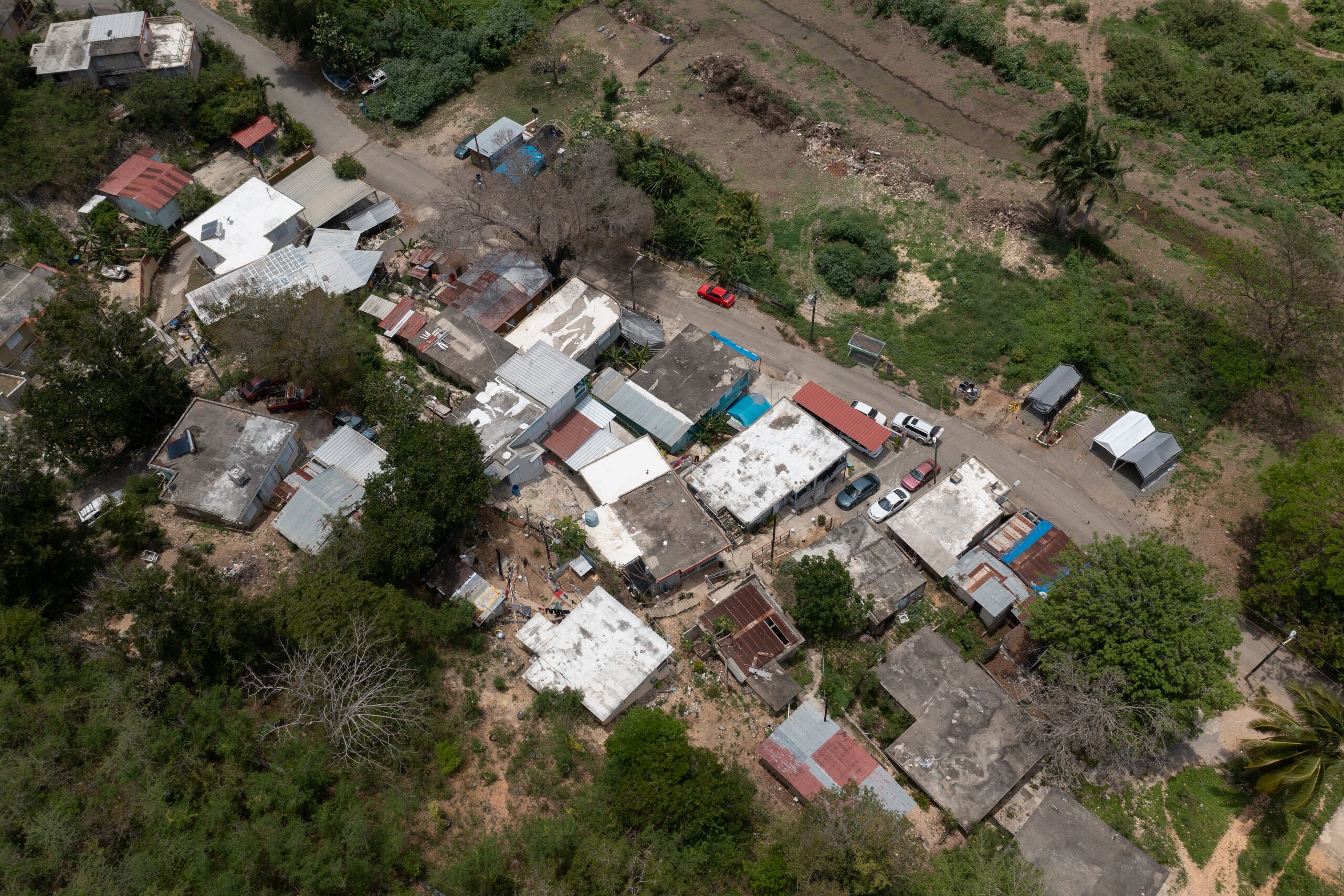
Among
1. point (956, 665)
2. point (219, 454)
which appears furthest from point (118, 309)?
point (956, 665)

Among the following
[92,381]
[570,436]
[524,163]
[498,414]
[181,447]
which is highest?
[524,163]

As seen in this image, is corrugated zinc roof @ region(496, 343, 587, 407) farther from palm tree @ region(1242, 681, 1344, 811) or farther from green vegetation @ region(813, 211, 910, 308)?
palm tree @ region(1242, 681, 1344, 811)

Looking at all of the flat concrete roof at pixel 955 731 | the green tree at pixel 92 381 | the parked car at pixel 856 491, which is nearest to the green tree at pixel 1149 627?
the flat concrete roof at pixel 955 731

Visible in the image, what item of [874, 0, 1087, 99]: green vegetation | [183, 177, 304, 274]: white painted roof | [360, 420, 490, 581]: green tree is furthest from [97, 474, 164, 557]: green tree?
[874, 0, 1087, 99]: green vegetation

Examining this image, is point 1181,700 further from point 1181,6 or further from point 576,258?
point 1181,6

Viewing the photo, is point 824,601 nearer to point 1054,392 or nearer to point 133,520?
point 1054,392

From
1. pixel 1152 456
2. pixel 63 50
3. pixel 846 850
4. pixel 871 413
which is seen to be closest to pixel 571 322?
pixel 871 413
